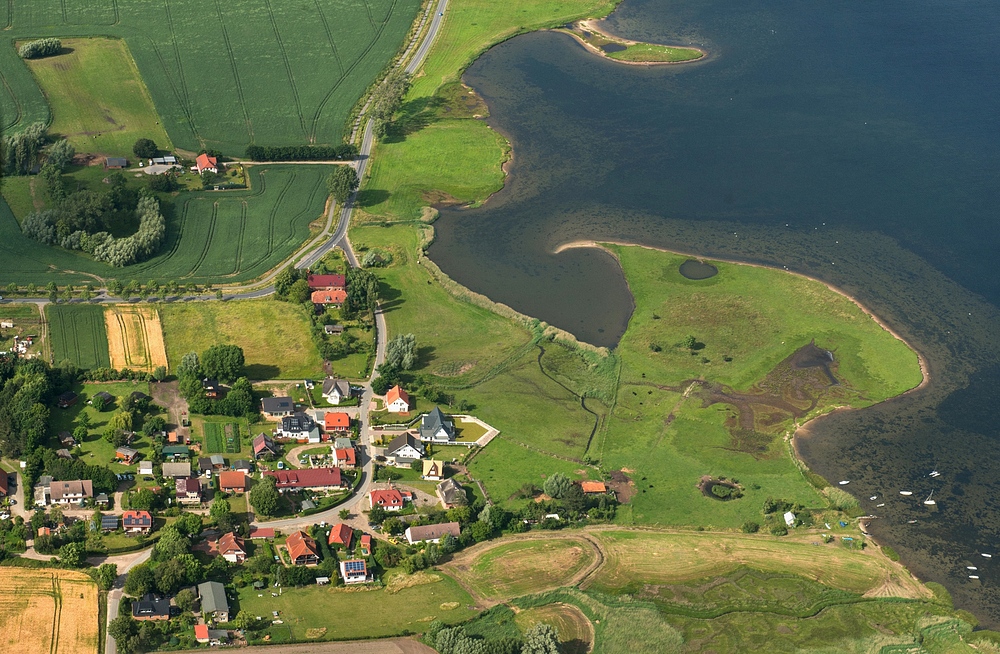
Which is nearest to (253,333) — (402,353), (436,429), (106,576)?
(402,353)

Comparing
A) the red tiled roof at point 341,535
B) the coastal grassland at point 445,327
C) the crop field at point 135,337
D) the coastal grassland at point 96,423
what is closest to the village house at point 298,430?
the coastal grassland at point 96,423

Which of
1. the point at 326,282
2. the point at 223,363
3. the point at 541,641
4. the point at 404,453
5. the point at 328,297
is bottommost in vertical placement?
the point at 541,641

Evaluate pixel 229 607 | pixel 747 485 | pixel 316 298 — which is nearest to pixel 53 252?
pixel 316 298

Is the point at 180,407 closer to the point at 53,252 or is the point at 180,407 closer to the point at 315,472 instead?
the point at 315,472

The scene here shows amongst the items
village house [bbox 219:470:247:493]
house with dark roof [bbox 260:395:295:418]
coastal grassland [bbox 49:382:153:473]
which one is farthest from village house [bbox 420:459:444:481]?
coastal grassland [bbox 49:382:153:473]

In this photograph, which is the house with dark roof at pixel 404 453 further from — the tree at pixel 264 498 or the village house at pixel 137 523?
the village house at pixel 137 523

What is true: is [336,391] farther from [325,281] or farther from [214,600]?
[214,600]

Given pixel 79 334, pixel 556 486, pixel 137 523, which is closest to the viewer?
pixel 137 523
